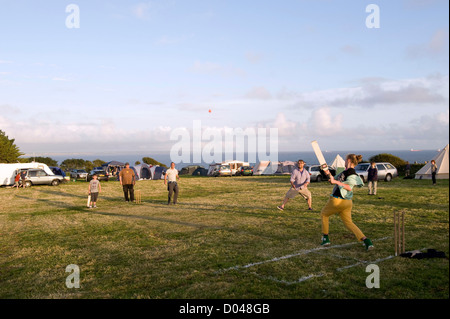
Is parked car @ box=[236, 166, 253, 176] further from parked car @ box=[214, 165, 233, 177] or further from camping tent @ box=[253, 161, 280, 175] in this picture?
parked car @ box=[214, 165, 233, 177]

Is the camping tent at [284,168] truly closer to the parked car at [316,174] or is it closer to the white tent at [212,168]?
the white tent at [212,168]

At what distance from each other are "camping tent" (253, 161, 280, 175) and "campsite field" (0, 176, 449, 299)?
32.5 metres

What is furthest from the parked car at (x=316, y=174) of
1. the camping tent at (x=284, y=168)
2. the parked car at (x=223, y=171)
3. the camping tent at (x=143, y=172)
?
the camping tent at (x=143, y=172)

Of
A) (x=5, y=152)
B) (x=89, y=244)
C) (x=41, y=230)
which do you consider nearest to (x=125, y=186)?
(x=41, y=230)

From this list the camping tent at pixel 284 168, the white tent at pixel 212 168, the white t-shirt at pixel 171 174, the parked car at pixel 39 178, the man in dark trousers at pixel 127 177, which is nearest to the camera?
the white t-shirt at pixel 171 174

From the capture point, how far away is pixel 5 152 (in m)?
51.7

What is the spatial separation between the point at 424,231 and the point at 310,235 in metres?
2.97

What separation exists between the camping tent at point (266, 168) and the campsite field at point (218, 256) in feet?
107

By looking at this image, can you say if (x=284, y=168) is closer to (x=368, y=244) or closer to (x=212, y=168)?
(x=212, y=168)

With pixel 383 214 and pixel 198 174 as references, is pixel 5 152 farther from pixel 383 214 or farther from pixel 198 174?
pixel 383 214

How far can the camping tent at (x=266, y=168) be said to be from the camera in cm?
4647

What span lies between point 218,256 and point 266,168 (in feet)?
131

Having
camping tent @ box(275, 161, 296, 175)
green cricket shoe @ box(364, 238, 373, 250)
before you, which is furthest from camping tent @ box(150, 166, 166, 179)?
green cricket shoe @ box(364, 238, 373, 250)

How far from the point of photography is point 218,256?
734cm
